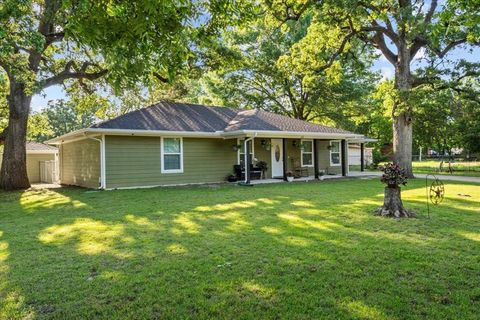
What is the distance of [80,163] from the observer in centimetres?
1473

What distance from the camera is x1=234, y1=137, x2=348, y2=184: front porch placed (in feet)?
49.6

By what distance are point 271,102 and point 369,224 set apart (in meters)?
21.6

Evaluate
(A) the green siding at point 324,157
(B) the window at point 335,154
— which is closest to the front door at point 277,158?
(A) the green siding at point 324,157

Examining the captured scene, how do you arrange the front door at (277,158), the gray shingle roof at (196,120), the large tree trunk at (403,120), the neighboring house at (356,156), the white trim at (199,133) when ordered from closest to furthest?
the white trim at (199,133), the gray shingle roof at (196,120), the large tree trunk at (403,120), the front door at (277,158), the neighboring house at (356,156)

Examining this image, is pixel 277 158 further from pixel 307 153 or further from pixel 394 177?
pixel 394 177

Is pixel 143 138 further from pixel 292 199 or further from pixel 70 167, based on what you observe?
pixel 292 199

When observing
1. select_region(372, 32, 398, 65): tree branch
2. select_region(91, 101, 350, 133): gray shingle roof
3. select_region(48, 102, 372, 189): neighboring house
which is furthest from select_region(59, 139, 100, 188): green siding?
select_region(372, 32, 398, 65): tree branch

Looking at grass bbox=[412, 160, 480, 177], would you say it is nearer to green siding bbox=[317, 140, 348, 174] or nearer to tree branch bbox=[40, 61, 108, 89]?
green siding bbox=[317, 140, 348, 174]

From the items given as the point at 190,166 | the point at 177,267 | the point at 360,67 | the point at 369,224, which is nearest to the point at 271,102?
the point at 360,67

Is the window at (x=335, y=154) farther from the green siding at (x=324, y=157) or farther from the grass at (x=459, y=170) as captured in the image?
the grass at (x=459, y=170)

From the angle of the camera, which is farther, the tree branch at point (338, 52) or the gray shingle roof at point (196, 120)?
the tree branch at point (338, 52)

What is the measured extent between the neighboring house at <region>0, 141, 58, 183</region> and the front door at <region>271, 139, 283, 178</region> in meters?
12.0

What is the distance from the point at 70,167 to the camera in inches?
632

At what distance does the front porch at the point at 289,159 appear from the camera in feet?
49.6
